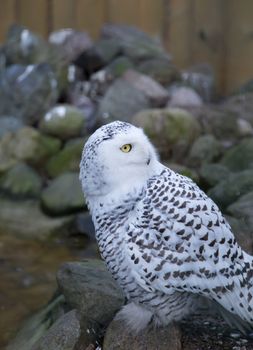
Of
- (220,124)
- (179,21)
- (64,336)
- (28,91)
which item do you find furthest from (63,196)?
(179,21)

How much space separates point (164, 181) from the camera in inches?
92.3

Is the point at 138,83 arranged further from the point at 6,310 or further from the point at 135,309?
the point at 135,309

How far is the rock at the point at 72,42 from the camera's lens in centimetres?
635

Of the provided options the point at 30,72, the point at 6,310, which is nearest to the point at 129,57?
the point at 30,72

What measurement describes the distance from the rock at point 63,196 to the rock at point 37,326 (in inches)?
53.7

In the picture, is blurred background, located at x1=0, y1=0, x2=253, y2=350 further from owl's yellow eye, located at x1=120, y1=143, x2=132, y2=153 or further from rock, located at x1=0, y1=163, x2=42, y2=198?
owl's yellow eye, located at x1=120, y1=143, x2=132, y2=153

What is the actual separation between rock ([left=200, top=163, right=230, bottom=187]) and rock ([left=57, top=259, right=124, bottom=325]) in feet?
5.32

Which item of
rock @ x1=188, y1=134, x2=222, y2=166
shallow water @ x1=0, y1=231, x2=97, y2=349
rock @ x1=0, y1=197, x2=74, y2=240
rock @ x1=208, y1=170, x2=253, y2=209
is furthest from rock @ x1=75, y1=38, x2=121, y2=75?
rock @ x1=208, y1=170, x2=253, y2=209

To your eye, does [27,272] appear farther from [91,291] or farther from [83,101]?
[83,101]

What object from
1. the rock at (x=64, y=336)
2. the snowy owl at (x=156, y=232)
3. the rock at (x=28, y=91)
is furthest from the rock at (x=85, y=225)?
the snowy owl at (x=156, y=232)

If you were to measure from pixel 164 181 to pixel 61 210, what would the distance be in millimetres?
2510

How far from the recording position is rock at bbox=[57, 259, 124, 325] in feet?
9.34

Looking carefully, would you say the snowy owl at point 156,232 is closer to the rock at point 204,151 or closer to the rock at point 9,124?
the rock at point 204,151

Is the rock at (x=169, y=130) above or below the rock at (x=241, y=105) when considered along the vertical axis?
above
